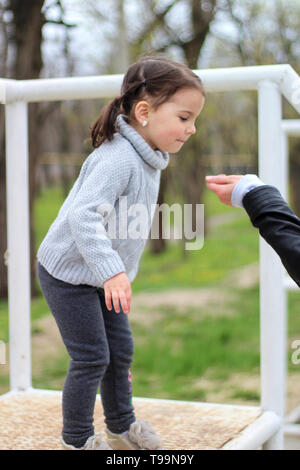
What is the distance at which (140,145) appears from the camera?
4.52ft

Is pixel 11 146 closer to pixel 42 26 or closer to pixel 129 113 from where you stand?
pixel 129 113

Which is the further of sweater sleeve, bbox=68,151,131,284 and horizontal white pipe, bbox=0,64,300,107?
horizontal white pipe, bbox=0,64,300,107

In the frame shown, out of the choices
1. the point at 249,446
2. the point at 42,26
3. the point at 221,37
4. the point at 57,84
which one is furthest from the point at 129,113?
the point at 221,37

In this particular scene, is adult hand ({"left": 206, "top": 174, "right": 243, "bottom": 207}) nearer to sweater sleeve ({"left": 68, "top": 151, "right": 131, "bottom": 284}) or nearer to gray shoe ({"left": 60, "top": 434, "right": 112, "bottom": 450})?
sweater sleeve ({"left": 68, "top": 151, "right": 131, "bottom": 284})

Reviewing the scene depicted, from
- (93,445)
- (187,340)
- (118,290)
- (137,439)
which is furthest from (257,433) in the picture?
(187,340)

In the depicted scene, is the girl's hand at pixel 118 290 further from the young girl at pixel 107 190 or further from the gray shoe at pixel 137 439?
the gray shoe at pixel 137 439

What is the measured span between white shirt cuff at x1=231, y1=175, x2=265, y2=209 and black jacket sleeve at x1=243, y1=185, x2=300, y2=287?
0.8 inches

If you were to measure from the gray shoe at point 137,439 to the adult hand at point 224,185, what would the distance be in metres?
0.56

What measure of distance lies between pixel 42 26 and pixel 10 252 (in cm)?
360

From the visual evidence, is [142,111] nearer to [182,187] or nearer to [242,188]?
[242,188]

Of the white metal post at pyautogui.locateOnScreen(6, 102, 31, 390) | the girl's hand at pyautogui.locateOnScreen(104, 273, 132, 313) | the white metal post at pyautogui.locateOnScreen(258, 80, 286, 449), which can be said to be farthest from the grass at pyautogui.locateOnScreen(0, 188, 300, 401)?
the girl's hand at pyautogui.locateOnScreen(104, 273, 132, 313)

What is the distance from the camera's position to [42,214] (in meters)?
13.0

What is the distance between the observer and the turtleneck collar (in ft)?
4.53

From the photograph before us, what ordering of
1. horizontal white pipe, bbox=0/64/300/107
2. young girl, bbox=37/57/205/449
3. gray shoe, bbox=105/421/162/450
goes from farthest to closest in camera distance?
horizontal white pipe, bbox=0/64/300/107
gray shoe, bbox=105/421/162/450
young girl, bbox=37/57/205/449
